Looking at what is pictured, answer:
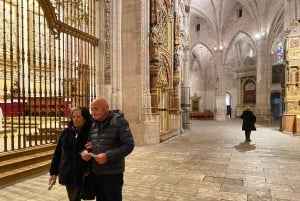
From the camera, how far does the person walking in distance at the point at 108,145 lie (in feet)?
7.47

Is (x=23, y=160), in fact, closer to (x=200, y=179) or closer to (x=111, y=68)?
(x=200, y=179)

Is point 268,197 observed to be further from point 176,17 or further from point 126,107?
point 176,17

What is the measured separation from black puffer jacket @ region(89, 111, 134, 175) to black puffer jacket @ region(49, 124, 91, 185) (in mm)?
183

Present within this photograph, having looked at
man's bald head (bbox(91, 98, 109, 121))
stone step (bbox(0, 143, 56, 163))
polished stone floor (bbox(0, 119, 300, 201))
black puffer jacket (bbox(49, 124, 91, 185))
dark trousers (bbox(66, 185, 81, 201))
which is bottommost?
polished stone floor (bbox(0, 119, 300, 201))

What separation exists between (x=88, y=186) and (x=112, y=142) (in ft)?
1.80

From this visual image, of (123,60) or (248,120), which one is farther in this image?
(248,120)

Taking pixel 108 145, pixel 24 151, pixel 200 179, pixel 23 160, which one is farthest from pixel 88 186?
pixel 24 151

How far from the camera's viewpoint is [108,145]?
2279mm

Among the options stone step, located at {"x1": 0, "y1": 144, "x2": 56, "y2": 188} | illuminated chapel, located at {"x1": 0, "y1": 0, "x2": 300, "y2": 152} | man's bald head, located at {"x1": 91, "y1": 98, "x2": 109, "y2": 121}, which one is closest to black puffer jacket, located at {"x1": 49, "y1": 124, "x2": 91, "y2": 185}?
man's bald head, located at {"x1": 91, "y1": 98, "x2": 109, "y2": 121}

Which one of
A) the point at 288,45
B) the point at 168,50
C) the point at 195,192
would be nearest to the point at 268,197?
the point at 195,192

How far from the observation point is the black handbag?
2.40m

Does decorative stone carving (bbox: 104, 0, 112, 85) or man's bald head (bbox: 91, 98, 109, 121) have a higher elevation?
decorative stone carving (bbox: 104, 0, 112, 85)

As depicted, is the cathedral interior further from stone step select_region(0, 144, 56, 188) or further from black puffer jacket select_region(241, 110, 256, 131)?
black puffer jacket select_region(241, 110, 256, 131)

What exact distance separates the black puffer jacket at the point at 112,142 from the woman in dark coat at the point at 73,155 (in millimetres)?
195
